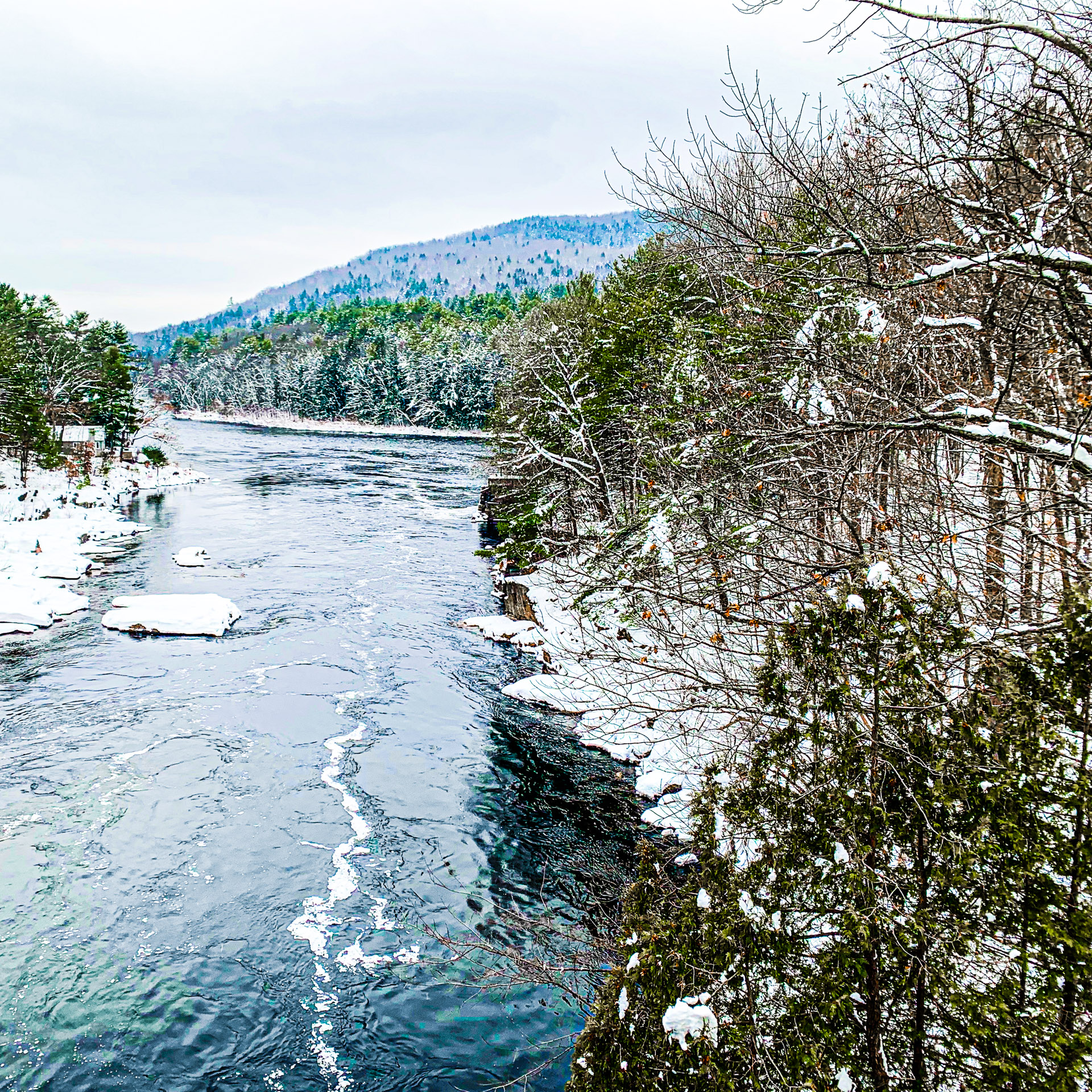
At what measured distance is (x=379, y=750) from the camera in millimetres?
14125

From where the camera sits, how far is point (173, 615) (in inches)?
799

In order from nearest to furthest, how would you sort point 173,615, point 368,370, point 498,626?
point 173,615 < point 498,626 < point 368,370

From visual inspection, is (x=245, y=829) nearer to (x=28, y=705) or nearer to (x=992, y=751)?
(x=28, y=705)

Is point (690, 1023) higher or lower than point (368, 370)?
lower

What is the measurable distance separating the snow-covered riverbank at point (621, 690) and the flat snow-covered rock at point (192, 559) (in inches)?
411

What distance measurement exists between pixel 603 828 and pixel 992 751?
888cm

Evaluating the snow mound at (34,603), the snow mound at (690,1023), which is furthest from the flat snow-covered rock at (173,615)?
the snow mound at (690,1023)

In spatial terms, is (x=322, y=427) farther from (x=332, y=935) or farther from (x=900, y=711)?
(x=900, y=711)

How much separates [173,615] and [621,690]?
13198mm

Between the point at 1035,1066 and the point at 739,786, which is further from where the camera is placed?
the point at 739,786

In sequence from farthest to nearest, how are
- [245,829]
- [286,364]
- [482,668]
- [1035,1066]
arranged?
[286,364]
[482,668]
[245,829]
[1035,1066]

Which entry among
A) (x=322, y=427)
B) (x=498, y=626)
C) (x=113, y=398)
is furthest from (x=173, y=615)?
(x=322, y=427)

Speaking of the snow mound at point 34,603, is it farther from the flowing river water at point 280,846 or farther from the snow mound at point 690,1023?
the snow mound at point 690,1023

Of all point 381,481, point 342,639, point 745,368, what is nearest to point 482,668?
point 342,639
